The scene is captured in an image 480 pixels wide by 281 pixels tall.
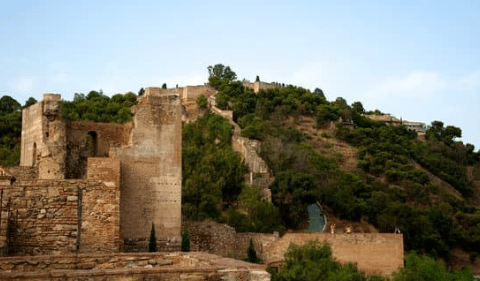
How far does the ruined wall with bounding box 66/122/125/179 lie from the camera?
63.3 feet

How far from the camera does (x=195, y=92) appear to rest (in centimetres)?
5912

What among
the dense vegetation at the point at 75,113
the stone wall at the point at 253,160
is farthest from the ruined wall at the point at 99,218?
the stone wall at the point at 253,160

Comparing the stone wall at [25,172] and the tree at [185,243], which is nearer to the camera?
the stone wall at [25,172]

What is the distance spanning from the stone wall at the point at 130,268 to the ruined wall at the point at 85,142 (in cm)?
1081

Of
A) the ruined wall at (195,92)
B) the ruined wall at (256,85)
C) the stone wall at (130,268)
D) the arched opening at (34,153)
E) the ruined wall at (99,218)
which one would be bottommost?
the stone wall at (130,268)

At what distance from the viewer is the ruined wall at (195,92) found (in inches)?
2297

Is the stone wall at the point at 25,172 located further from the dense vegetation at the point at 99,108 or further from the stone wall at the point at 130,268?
the dense vegetation at the point at 99,108

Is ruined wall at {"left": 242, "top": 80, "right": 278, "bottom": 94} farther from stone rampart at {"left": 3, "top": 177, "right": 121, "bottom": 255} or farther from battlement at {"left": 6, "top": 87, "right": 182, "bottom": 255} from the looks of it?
stone rampart at {"left": 3, "top": 177, "right": 121, "bottom": 255}

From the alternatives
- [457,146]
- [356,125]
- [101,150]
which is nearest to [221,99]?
[356,125]

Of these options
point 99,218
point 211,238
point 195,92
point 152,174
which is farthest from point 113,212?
point 195,92

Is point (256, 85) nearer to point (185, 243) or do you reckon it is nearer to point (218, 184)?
point (218, 184)

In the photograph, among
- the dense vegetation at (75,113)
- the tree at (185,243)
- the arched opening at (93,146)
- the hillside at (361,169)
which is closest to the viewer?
the tree at (185,243)

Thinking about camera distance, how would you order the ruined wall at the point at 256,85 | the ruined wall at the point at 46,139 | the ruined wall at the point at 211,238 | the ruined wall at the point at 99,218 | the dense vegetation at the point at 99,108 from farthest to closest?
1. the ruined wall at the point at 256,85
2. the dense vegetation at the point at 99,108
3. the ruined wall at the point at 211,238
4. the ruined wall at the point at 46,139
5. the ruined wall at the point at 99,218

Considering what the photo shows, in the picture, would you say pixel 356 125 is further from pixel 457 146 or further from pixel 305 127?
pixel 457 146
